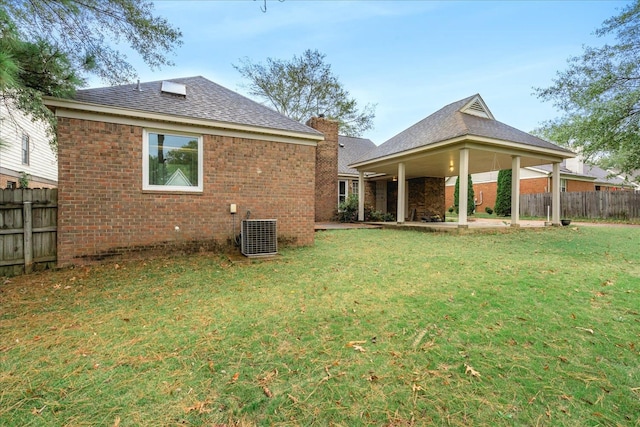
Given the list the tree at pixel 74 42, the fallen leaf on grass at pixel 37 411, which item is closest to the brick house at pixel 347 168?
the tree at pixel 74 42

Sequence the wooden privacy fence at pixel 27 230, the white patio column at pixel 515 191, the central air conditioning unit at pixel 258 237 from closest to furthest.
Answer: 1. the wooden privacy fence at pixel 27 230
2. the central air conditioning unit at pixel 258 237
3. the white patio column at pixel 515 191

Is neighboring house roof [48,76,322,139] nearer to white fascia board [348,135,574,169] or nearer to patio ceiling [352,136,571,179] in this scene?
white fascia board [348,135,574,169]

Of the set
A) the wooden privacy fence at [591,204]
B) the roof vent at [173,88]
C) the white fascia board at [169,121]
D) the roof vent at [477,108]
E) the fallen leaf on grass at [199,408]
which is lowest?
the fallen leaf on grass at [199,408]

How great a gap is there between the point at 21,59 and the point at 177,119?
2.41 metres

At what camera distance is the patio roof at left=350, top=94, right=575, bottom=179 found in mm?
10219

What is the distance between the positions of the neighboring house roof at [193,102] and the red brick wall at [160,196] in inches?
18.4

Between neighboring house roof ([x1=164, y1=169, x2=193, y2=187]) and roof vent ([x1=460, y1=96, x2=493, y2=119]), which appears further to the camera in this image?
roof vent ([x1=460, y1=96, x2=493, y2=119])

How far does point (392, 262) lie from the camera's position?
5.95 meters

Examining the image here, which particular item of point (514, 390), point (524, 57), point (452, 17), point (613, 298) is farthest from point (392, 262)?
point (524, 57)

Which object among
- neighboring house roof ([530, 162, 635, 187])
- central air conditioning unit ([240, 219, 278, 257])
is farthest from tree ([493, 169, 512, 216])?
central air conditioning unit ([240, 219, 278, 257])

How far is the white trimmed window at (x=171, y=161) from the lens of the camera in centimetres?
623

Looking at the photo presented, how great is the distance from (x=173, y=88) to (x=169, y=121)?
152 cm

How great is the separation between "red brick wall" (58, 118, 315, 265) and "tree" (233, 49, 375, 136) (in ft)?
57.9

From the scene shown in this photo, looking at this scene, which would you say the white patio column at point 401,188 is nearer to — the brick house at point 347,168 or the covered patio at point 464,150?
the covered patio at point 464,150
